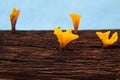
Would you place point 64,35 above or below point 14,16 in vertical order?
below

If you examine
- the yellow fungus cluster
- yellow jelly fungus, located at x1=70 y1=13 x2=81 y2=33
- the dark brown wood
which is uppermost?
yellow jelly fungus, located at x1=70 y1=13 x2=81 y2=33

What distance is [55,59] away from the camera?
544cm

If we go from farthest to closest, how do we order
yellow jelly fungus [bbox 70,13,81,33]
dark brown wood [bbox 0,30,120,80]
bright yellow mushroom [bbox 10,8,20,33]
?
bright yellow mushroom [bbox 10,8,20,33], yellow jelly fungus [bbox 70,13,81,33], dark brown wood [bbox 0,30,120,80]

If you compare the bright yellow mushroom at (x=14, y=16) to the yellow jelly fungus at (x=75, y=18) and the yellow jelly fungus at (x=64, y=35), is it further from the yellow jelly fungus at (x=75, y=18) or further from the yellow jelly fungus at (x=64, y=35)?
the yellow jelly fungus at (x=64, y=35)

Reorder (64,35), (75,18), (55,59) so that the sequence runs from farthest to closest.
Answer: (75,18), (64,35), (55,59)

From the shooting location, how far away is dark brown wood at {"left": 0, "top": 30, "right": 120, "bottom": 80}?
484 centimetres

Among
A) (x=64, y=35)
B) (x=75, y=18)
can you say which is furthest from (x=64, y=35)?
(x=75, y=18)

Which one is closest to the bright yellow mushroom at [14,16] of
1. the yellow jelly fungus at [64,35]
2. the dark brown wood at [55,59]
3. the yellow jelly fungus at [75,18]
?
the dark brown wood at [55,59]

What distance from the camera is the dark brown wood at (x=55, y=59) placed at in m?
4.84

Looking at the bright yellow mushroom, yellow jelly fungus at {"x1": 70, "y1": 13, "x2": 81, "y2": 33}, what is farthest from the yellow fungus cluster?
the bright yellow mushroom

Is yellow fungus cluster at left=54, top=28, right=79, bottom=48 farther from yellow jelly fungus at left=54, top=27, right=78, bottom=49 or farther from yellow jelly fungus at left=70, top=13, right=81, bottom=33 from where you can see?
yellow jelly fungus at left=70, top=13, right=81, bottom=33

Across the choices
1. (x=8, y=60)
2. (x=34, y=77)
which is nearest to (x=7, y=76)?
(x=34, y=77)

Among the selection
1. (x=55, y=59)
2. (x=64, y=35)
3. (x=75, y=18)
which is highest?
(x=75, y=18)

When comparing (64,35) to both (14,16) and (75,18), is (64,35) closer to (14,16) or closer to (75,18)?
(75,18)
